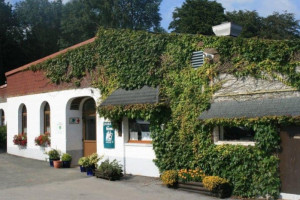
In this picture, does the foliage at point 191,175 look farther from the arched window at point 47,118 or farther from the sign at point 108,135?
the arched window at point 47,118

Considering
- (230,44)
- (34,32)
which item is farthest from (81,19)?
(230,44)

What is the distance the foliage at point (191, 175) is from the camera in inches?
435

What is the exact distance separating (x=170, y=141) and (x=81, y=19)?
34017 millimetres

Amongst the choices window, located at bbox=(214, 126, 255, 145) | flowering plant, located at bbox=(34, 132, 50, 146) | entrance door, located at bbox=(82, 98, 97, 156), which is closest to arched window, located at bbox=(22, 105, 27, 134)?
flowering plant, located at bbox=(34, 132, 50, 146)

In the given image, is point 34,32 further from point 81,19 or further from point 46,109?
point 46,109

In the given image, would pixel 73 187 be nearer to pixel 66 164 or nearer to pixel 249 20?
pixel 66 164

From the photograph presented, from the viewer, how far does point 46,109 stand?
18.6 meters

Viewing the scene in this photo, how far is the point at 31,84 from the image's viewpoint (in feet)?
63.0

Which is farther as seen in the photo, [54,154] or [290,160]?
[54,154]

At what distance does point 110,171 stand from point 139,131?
1.87 m

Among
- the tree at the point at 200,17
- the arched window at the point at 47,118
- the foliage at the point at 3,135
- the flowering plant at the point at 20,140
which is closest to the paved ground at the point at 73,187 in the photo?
the arched window at the point at 47,118

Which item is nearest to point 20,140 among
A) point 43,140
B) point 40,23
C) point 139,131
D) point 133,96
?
point 43,140

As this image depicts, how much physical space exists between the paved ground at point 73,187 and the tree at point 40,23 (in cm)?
2953

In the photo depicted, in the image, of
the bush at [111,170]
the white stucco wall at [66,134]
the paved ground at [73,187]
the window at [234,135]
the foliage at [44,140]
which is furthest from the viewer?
the foliage at [44,140]
